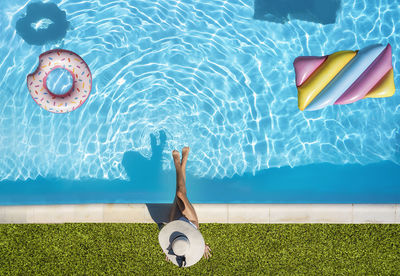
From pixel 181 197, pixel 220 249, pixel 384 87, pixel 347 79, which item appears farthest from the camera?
pixel 220 249

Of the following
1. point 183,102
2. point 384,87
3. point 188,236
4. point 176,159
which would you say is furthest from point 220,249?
point 384,87

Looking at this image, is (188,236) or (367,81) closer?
(188,236)

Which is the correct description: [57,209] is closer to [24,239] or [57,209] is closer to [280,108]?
[24,239]

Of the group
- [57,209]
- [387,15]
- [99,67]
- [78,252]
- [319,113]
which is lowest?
[78,252]

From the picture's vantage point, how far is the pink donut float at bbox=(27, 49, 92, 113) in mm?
5488

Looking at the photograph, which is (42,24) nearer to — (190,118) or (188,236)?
(190,118)

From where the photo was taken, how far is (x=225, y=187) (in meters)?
5.91

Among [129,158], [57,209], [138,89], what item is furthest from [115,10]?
[57,209]

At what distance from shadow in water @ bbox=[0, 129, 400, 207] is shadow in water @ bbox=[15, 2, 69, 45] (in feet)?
8.00

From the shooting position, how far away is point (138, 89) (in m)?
5.90

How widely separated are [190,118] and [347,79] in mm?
2614

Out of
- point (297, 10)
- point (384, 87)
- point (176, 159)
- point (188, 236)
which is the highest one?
point (297, 10)

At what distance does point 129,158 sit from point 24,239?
7.41 ft

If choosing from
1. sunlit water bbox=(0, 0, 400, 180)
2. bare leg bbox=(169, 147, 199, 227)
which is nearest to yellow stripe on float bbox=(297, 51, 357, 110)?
sunlit water bbox=(0, 0, 400, 180)
